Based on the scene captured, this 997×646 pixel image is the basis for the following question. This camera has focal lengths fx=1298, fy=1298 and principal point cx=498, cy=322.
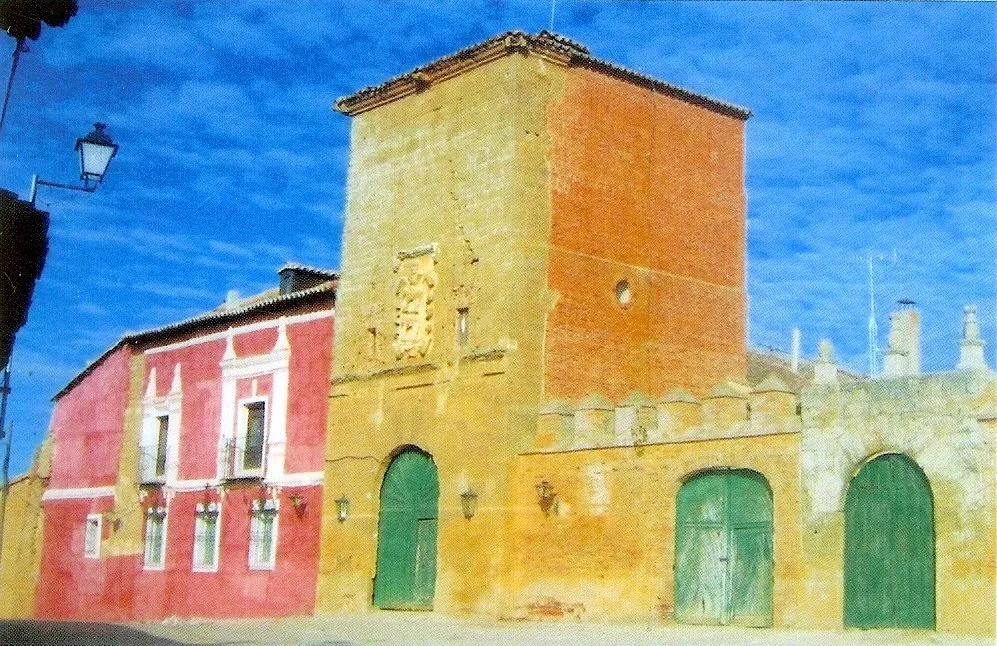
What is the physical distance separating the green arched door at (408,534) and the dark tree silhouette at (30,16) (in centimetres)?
1309

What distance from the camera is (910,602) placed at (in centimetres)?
1598

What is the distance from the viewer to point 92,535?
3403cm

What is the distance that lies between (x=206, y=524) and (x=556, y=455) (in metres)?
11.6

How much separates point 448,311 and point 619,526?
5.60 m

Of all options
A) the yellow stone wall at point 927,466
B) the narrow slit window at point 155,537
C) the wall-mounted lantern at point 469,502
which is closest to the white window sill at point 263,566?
the narrow slit window at point 155,537

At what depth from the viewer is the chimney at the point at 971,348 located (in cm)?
1559

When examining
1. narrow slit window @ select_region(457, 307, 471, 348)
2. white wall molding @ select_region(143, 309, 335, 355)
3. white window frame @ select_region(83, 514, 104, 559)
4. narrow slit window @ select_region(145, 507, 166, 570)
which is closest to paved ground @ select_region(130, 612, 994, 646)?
narrow slit window @ select_region(457, 307, 471, 348)

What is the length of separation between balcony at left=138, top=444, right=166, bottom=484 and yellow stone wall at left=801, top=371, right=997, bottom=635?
18842 mm

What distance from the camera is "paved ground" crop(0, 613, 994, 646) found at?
16.0 metres

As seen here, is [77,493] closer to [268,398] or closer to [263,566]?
[268,398]

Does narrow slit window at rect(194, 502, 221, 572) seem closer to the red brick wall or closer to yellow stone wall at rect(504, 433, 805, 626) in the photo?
yellow stone wall at rect(504, 433, 805, 626)

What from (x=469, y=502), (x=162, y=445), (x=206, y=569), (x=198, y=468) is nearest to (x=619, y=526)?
(x=469, y=502)

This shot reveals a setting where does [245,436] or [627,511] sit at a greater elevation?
[245,436]

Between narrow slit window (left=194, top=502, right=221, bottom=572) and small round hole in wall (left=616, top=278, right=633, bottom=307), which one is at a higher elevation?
small round hole in wall (left=616, top=278, right=633, bottom=307)
